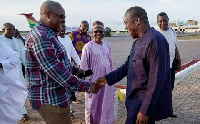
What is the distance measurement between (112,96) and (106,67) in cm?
57

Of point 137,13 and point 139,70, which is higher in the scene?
point 137,13

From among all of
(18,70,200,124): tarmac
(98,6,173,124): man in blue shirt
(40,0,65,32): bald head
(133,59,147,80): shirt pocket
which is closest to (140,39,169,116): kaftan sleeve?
(98,6,173,124): man in blue shirt

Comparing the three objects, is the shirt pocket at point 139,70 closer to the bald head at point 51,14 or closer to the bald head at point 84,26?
the bald head at point 51,14

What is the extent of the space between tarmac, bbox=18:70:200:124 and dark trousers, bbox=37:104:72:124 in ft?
7.97

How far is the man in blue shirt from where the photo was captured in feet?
8.01

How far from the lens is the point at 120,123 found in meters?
4.85

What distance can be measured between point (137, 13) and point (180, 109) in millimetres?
3599

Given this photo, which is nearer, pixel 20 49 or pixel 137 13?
pixel 137 13

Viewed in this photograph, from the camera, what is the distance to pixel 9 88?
148 inches

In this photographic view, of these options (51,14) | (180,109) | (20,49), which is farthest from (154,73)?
(20,49)

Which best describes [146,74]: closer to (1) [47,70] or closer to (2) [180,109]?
(1) [47,70]

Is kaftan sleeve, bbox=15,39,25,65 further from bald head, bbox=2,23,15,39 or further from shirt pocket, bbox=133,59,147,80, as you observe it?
shirt pocket, bbox=133,59,147,80

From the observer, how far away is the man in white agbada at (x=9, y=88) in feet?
11.8

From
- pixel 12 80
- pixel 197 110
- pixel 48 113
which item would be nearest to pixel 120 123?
pixel 197 110
